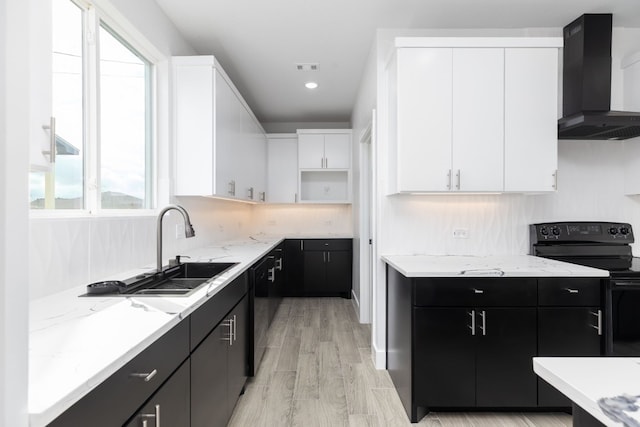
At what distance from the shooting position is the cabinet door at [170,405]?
0.97m

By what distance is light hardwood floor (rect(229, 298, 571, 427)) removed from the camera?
1975mm

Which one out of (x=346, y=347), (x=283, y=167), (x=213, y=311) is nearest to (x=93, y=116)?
(x=213, y=311)

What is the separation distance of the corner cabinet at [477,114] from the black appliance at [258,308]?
129 cm

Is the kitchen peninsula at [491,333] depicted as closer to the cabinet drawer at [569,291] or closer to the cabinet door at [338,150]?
the cabinet drawer at [569,291]

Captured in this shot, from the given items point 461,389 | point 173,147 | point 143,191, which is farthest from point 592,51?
point 143,191

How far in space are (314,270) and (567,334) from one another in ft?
10.5

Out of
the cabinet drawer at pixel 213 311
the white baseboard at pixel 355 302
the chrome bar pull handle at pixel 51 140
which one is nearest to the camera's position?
the chrome bar pull handle at pixel 51 140

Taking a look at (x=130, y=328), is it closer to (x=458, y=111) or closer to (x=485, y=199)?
(x=458, y=111)

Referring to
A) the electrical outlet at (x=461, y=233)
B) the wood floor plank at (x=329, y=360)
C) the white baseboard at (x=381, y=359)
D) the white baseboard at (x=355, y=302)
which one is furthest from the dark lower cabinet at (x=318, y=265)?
the electrical outlet at (x=461, y=233)

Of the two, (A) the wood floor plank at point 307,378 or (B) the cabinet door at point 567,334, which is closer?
(B) the cabinet door at point 567,334

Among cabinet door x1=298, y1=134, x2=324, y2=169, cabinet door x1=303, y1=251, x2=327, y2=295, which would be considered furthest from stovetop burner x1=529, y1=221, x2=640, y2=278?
cabinet door x1=298, y1=134, x2=324, y2=169

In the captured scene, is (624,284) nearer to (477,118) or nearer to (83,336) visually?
(477,118)

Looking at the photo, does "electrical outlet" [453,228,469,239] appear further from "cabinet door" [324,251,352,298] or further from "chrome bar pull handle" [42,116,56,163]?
"chrome bar pull handle" [42,116,56,163]

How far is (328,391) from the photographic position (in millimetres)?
2303
